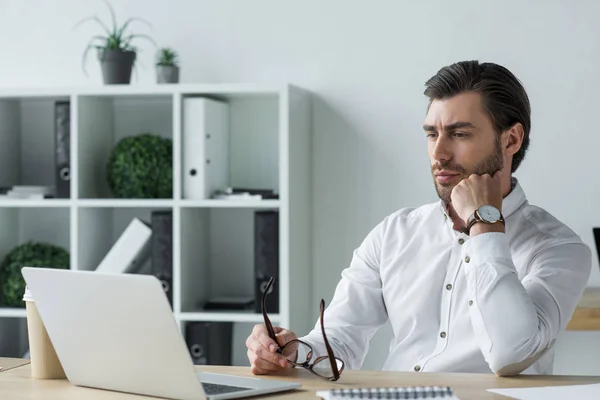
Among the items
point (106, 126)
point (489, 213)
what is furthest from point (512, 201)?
point (106, 126)

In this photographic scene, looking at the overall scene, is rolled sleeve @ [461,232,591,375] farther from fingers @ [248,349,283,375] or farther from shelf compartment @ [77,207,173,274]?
shelf compartment @ [77,207,173,274]

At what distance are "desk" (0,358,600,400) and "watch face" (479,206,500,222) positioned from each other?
37cm

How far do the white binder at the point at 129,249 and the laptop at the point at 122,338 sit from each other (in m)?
1.73

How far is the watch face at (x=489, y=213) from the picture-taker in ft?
6.24

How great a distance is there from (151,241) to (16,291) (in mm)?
557

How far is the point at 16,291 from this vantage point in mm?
3418

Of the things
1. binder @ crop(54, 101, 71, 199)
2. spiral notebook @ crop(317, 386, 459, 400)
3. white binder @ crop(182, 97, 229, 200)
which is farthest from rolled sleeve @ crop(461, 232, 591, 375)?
binder @ crop(54, 101, 71, 199)

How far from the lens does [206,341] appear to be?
3295mm

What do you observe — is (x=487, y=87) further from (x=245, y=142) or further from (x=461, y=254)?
(x=245, y=142)

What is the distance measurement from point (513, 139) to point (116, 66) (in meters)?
1.71

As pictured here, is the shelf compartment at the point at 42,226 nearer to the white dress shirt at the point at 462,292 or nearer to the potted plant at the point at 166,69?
the potted plant at the point at 166,69

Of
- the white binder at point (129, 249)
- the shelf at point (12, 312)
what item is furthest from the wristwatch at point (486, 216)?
the shelf at point (12, 312)

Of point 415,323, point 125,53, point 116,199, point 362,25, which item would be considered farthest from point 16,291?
point 415,323

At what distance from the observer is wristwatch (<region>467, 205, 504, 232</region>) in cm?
190
